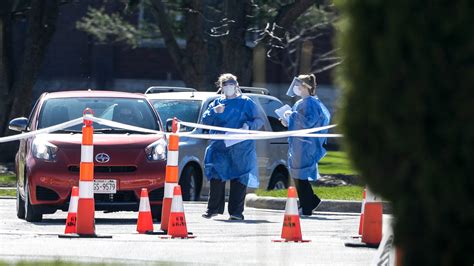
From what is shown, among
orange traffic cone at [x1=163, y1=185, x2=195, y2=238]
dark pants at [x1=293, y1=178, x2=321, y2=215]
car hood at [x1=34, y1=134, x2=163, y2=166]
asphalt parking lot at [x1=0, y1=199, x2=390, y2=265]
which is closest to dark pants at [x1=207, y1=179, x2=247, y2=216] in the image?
asphalt parking lot at [x1=0, y1=199, x2=390, y2=265]

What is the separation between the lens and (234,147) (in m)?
15.5

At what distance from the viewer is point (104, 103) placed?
50.9 feet

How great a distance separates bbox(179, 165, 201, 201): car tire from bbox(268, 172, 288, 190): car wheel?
1.44 m

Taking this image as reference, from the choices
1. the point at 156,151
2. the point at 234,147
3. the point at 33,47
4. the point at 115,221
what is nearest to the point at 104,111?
the point at 156,151

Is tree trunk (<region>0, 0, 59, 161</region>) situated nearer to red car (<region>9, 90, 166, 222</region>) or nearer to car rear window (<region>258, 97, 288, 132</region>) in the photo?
car rear window (<region>258, 97, 288, 132</region>)

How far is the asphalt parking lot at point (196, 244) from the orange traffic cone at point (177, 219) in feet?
0.62

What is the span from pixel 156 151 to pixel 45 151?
1.28 metres

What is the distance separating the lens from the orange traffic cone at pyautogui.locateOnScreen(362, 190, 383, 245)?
1111cm

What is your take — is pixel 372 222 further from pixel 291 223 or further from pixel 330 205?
pixel 330 205

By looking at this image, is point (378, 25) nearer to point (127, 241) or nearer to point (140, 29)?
point (127, 241)

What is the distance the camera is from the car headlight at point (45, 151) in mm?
14141

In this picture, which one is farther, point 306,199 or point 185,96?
point 185,96

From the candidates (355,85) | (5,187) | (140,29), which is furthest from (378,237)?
(140,29)

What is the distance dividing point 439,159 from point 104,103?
1127 cm
